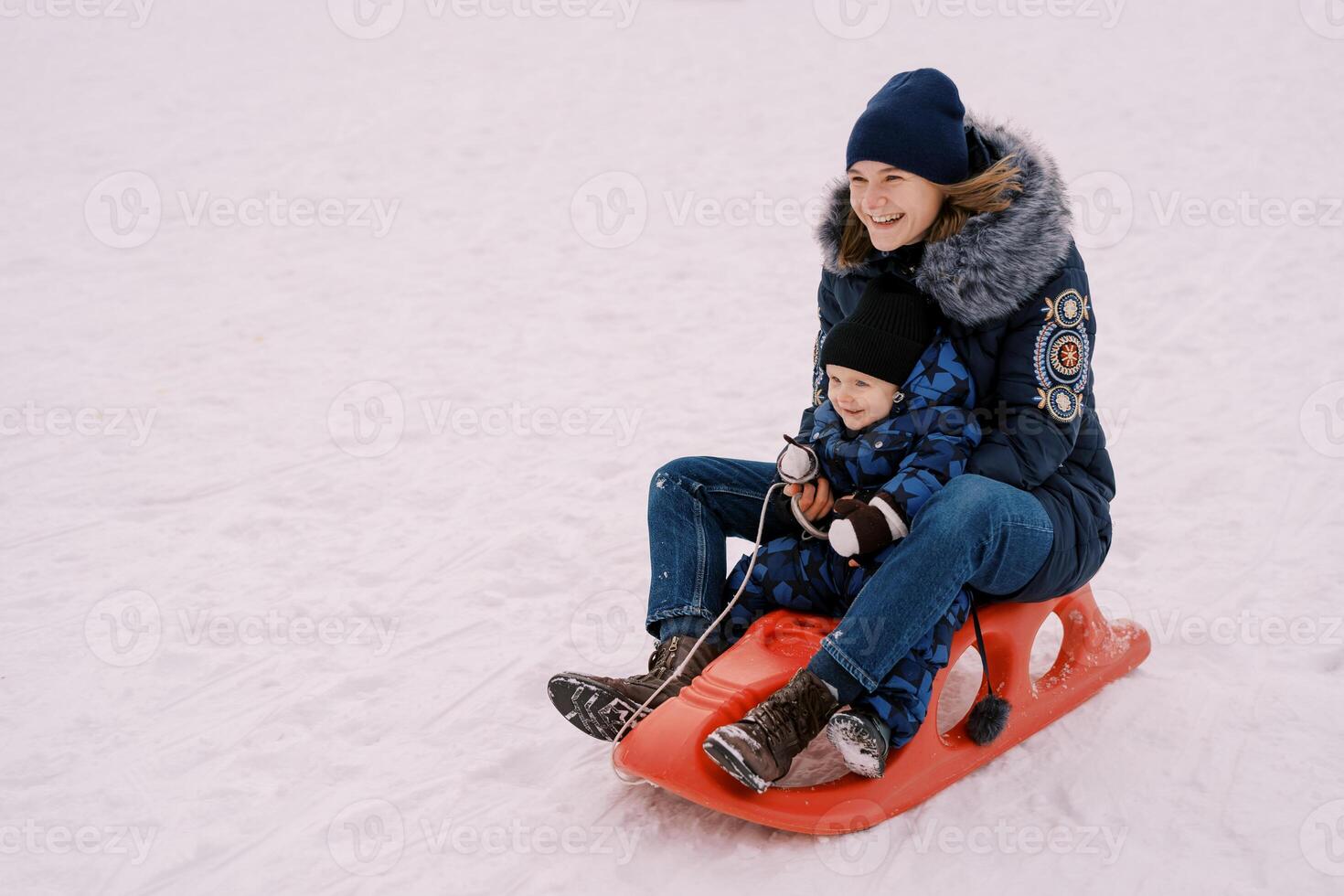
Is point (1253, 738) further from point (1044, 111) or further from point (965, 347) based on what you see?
point (1044, 111)

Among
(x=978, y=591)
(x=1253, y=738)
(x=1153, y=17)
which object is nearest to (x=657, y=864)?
(x=978, y=591)

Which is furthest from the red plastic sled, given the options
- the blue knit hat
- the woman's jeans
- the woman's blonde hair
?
the blue knit hat

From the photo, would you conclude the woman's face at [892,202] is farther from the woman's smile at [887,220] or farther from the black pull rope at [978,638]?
the black pull rope at [978,638]

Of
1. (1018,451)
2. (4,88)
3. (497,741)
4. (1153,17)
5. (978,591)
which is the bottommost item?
(497,741)

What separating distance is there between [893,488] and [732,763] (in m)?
0.59

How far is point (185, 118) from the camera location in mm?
6891

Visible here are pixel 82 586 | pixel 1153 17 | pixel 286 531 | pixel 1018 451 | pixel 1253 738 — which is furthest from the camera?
pixel 1153 17

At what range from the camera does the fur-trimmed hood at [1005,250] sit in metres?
2.26

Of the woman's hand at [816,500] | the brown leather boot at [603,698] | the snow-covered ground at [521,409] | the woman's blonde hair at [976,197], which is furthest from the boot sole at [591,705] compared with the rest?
the woman's blonde hair at [976,197]

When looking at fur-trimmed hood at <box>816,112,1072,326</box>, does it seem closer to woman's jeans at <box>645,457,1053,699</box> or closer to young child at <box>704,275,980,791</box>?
young child at <box>704,275,980,791</box>

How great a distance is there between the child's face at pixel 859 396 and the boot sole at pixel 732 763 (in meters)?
0.71

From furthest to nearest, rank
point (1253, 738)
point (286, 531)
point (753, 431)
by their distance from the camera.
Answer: point (753, 431) → point (286, 531) → point (1253, 738)

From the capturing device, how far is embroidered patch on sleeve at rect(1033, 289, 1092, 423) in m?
2.29

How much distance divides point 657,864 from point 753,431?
2.20 meters
